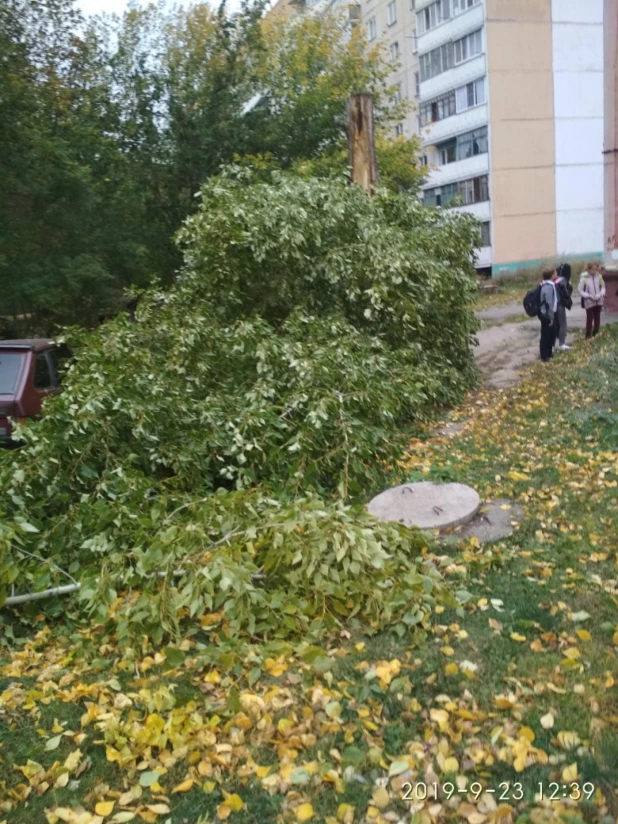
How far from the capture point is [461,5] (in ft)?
103

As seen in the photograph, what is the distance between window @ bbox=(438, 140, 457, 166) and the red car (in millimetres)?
28624

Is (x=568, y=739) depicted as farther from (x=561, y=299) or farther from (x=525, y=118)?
(x=525, y=118)

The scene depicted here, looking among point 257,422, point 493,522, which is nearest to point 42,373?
point 257,422

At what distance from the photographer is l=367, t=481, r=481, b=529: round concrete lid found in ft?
17.4

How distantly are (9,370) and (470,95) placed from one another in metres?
28.9

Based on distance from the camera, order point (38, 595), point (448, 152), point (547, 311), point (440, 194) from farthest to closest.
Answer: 1. point (440, 194)
2. point (448, 152)
3. point (547, 311)
4. point (38, 595)

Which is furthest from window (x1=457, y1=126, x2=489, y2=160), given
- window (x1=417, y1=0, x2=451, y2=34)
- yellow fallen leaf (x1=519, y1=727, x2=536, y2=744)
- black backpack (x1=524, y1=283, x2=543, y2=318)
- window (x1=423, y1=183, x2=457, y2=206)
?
yellow fallen leaf (x1=519, y1=727, x2=536, y2=744)

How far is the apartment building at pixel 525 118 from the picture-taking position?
30.6 m

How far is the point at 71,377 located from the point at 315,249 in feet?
12.4

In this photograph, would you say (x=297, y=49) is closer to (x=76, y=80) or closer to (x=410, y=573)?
(x=76, y=80)

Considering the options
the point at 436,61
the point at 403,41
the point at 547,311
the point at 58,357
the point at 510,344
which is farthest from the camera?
the point at 403,41

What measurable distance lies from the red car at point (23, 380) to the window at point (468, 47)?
92.4ft

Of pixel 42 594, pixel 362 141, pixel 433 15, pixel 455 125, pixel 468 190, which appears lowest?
pixel 42 594

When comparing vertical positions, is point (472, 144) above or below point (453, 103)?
below
